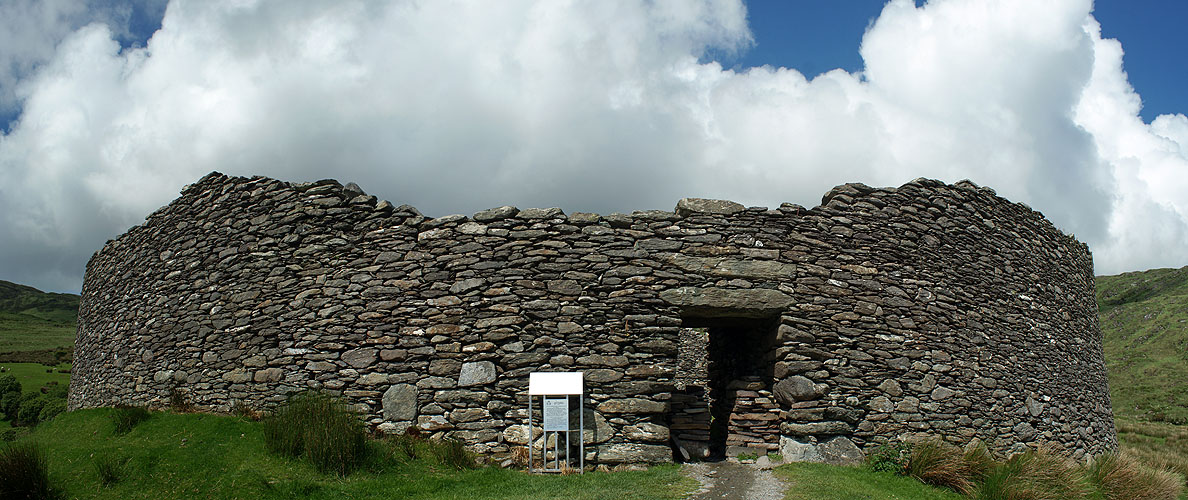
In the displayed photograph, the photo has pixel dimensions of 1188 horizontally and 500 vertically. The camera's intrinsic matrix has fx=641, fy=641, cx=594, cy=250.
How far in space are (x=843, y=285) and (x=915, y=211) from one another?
2.15 meters

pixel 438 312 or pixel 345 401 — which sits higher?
pixel 438 312

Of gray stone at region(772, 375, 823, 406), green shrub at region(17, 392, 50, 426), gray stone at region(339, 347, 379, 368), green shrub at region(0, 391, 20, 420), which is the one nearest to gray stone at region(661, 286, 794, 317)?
gray stone at region(772, 375, 823, 406)

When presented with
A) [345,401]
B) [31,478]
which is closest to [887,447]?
[345,401]

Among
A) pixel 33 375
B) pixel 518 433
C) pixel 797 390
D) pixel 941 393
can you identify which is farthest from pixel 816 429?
pixel 33 375

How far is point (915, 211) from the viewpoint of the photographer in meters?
10.6

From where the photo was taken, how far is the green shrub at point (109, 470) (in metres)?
6.99

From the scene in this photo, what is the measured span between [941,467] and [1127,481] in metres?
4.12

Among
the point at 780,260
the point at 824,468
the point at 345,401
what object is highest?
the point at 780,260

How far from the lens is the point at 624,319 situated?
29.2ft

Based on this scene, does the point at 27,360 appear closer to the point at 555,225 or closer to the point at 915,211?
the point at 555,225

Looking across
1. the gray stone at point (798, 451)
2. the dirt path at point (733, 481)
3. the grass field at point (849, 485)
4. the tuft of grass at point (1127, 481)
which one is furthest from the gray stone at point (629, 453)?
the tuft of grass at point (1127, 481)

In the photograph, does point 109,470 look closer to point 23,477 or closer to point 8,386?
point 23,477

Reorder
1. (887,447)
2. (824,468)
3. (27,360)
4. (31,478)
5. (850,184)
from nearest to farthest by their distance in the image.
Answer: (31,478) < (824,468) < (887,447) < (850,184) < (27,360)

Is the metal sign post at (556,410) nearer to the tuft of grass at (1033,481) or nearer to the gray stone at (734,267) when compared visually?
the gray stone at (734,267)
